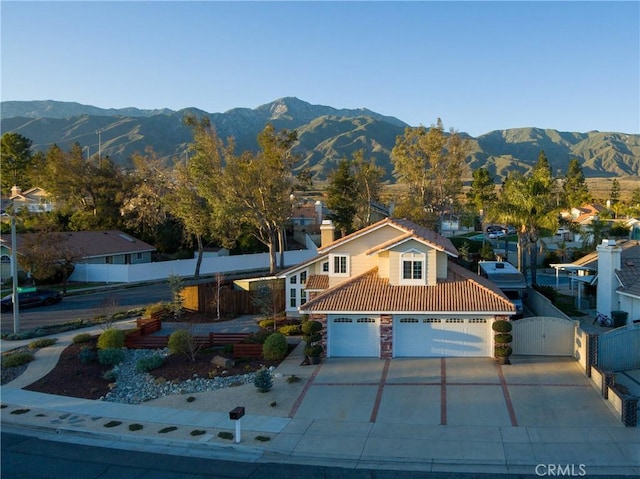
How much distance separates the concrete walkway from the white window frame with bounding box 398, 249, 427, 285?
410 centimetres

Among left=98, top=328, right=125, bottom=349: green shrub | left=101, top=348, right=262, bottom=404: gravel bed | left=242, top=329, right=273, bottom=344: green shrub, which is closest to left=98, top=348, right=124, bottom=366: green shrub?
left=98, top=328, right=125, bottom=349: green shrub

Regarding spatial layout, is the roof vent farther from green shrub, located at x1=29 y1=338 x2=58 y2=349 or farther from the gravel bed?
the gravel bed

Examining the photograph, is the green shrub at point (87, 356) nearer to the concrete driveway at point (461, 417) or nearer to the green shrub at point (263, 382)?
the green shrub at point (263, 382)

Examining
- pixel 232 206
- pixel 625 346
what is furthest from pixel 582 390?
pixel 232 206

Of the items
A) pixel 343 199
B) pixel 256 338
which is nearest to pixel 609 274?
pixel 256 338

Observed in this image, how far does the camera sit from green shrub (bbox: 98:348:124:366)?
75.5 feet

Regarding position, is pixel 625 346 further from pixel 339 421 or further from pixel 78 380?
pixel 78 380

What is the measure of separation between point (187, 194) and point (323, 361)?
27.6 metres

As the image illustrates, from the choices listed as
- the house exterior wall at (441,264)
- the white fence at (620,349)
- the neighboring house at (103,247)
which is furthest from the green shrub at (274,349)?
the neighboring house at (103,247)

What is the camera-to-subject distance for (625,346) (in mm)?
20812

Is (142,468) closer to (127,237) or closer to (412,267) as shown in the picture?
(412,267)

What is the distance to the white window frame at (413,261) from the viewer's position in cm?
2428

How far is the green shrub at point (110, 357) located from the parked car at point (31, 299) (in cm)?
1636

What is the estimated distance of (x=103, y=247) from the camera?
1994 inches
